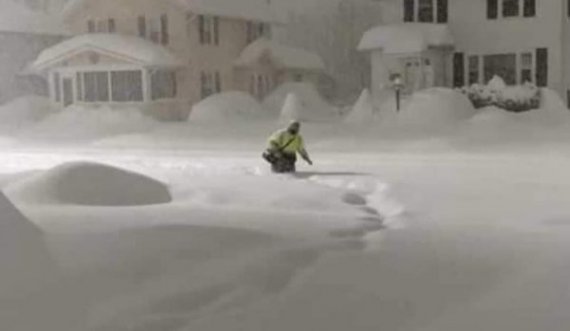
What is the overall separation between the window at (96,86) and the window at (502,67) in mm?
3076

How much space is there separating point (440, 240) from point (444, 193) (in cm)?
128

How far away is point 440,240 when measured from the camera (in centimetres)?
359

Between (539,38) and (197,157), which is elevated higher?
(539,38)

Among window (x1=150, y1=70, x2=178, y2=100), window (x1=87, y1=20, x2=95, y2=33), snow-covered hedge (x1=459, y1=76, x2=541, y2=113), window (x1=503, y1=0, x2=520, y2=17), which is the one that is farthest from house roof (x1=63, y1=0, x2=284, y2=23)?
window (x1=503, y1=0, x2=520, y2=17)

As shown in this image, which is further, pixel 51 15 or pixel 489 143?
pixel 51 15

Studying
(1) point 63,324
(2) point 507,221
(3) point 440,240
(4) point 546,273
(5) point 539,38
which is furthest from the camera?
(5) point 539,38

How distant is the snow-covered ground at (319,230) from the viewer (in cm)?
263

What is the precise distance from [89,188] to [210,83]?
2.12 meters

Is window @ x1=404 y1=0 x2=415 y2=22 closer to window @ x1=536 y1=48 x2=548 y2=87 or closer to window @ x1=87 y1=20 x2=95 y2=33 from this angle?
window @ x1=536 y1=48 x2=548 y2=87

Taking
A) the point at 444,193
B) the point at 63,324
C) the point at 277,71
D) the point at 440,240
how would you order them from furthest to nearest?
the point at 277,71 → the point at 444,193 → the point at 440,240 → the point at 63,324

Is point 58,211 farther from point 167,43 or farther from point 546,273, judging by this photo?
point 167,43

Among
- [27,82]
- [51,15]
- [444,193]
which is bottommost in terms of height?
[444,193]

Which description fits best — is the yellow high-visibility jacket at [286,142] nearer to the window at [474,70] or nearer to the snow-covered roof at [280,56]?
the snow-covered roof at [280,56]

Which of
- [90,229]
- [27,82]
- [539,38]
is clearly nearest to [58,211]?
[90,229]
